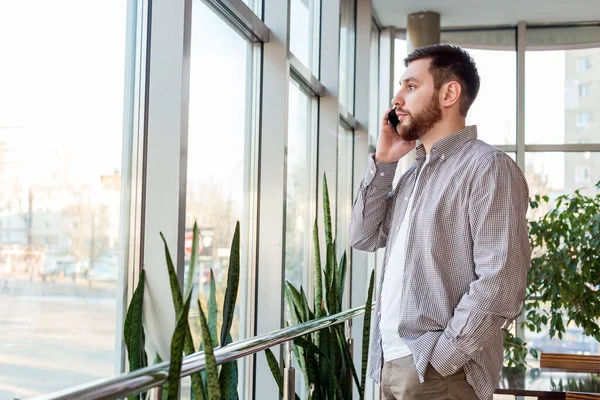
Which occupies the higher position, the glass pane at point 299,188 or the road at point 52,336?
the glass pane at point 299,188

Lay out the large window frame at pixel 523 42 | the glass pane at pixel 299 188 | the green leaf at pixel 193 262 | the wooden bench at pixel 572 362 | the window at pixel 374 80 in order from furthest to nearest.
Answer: the large window frame at pixel 523 42, the window at pixel 374 80, the wooden bench at pixel 572 362, the glass pane at pixel 299 188, the green leaf at pixel 193 262

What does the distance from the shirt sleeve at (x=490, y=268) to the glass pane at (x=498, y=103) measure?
21.5 feet

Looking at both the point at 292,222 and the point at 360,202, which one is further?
the point at 292,222

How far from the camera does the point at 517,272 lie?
1964 millimetres

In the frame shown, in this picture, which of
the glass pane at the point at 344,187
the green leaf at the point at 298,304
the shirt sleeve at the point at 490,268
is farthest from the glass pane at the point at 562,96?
the shirt sleeve at the point at 490,268

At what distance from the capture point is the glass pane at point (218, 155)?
9.41 ft

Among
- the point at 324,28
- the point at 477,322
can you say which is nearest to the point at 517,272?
the point at 477,322

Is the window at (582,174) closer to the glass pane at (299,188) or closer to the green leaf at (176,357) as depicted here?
the glass pane at (299,188)

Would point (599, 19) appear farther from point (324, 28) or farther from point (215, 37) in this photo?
point (215, 37)

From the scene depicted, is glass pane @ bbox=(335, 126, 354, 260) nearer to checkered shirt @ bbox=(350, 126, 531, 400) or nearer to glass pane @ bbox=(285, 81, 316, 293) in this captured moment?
glass pane @ bbox=(285, 81, 316, 293)

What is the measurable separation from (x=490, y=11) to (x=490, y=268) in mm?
6551

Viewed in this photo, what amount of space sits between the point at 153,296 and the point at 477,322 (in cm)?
99

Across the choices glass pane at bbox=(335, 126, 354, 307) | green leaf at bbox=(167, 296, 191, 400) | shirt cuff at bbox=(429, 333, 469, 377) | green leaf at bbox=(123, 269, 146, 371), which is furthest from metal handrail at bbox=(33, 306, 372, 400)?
glass pane at bbox=(335, 126, 354, 307)

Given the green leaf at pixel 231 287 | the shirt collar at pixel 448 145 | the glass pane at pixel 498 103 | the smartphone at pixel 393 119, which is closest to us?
the green leaf at pixel 231 287
